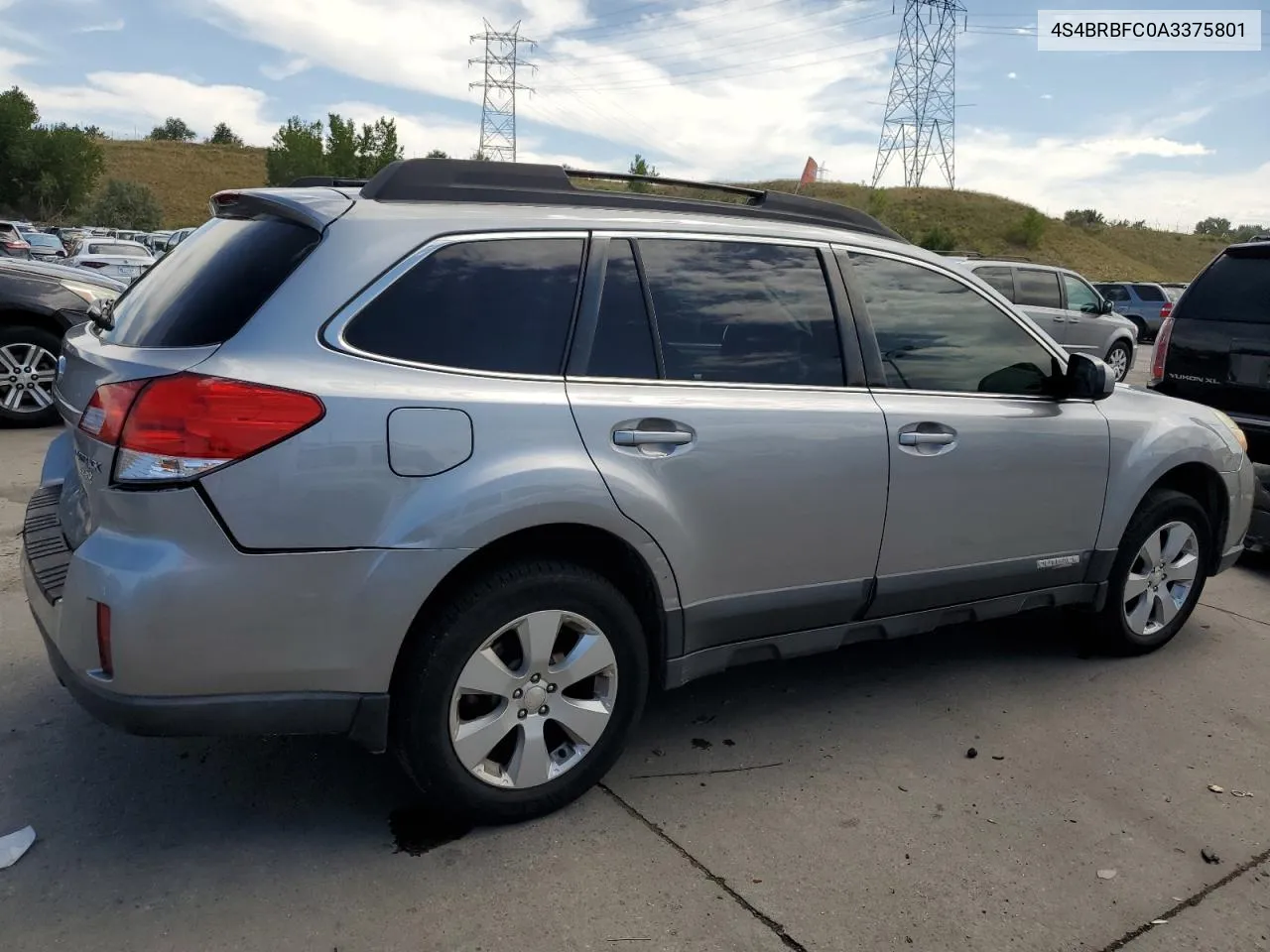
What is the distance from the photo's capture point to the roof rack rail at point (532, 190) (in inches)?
115

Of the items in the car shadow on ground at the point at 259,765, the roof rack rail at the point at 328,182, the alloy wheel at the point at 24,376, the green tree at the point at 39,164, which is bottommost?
the car shadow on ground at the point at 259,765

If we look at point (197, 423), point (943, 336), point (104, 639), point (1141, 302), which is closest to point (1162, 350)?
point (943, 336)

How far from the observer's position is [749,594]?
324 centimetres

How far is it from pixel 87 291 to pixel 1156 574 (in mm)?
8099

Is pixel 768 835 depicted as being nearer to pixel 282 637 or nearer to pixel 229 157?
pixel 282 637

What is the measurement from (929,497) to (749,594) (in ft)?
2.63

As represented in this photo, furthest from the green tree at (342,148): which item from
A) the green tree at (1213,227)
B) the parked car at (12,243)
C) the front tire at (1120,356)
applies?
the green tree at (1213,227)

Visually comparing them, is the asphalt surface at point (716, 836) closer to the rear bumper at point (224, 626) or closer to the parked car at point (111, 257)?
the rear bumper at point (224, 626)

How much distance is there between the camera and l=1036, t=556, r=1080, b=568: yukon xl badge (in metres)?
3.98

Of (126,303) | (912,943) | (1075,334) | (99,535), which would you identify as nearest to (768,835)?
(912,943)

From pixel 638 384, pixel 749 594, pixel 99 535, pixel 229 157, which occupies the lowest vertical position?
pixel 749 594

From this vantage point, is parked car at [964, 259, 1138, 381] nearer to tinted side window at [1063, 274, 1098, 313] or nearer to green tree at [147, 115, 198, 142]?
tinted side window at [1063, 274, 1098, 313]

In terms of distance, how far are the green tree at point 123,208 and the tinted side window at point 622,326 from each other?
66.4m

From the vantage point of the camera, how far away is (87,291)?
27.3 ft
